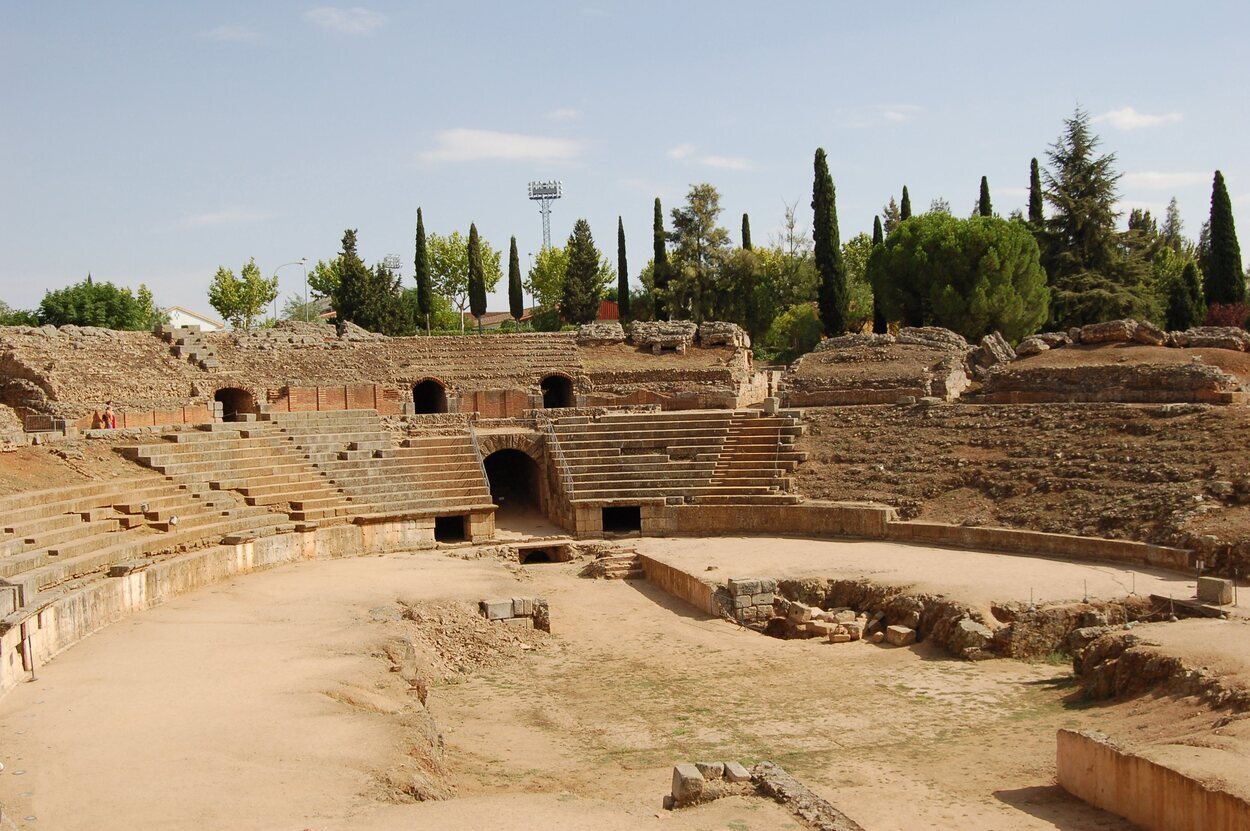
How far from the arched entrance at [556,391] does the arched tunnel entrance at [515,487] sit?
4.12 meters

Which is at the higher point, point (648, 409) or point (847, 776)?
point (648, 409)

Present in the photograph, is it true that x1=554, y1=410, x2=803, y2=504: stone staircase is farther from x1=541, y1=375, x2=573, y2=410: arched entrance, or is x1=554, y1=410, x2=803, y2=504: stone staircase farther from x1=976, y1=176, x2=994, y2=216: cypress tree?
x1=976, y1=176, x2=994, y2=216: cypress tree

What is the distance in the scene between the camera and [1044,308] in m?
38.0

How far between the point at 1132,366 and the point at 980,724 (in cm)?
1732

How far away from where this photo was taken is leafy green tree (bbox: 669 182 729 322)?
46.5 meters

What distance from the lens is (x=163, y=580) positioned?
687 inches

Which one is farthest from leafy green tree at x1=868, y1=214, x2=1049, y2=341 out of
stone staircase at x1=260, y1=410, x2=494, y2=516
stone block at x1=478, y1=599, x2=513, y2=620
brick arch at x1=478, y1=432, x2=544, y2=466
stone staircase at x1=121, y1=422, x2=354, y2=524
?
stone block at x1=478, y1=599, x2=513, y2=620

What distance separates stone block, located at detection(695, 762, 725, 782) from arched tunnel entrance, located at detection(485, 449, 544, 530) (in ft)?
54.9

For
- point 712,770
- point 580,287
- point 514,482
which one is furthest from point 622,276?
point 712,770

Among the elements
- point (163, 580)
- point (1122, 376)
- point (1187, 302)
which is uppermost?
point (1187, 302)

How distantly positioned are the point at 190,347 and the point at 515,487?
34.8ft

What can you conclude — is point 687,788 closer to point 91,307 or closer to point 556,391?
point 556,391

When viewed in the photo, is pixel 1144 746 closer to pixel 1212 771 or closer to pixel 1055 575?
pixel 1212 771

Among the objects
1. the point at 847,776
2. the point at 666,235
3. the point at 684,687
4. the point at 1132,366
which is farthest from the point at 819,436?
the point at 666,235
